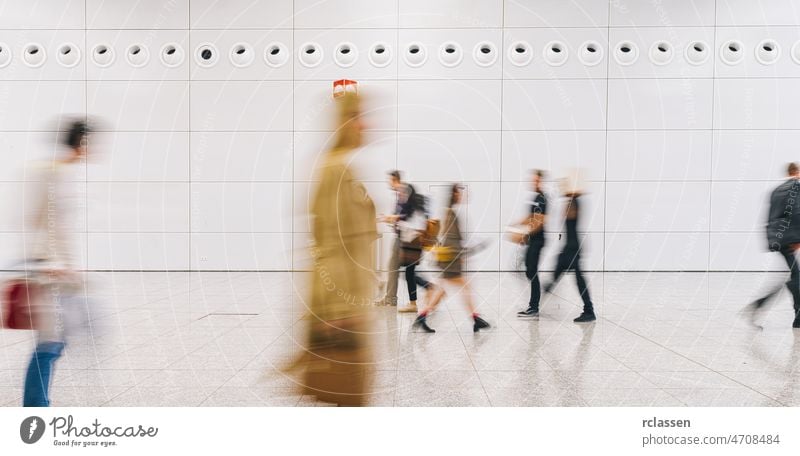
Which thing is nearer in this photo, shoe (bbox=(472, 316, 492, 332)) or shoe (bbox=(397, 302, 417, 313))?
shoe (bbox=(472, 316, 492, 332))

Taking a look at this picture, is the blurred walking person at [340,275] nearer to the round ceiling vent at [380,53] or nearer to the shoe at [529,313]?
the round ceiling vent at [380,53]

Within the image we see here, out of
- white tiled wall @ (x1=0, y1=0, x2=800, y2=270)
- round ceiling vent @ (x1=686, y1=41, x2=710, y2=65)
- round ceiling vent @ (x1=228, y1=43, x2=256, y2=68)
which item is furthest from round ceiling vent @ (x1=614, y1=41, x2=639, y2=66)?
round ceiling vent @ (x1=228, y1=43, x2=256, y2=68)

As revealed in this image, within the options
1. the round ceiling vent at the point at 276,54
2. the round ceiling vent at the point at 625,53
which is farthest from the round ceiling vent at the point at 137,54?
the round ceiling vent at the point at 625,53

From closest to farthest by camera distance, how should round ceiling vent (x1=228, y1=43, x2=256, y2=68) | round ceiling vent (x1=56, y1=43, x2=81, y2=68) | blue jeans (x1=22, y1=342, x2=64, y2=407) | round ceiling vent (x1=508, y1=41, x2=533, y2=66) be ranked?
1. blue jeans (x1=22, y1=342, x2=64, y2=407)
2. round ceiling vent (x1=56, y1=43, x2=81, y2=68)
3. round ceiling vent (x1=508, y1=41, x2=533, y2=66)
4. round ceiling vent (x1=228, y1=43, x2=256, y2=68)

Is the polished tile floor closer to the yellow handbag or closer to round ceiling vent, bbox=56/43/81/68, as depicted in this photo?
the yellow handbag

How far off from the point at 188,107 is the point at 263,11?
144 cm

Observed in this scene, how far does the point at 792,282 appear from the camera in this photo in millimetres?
5066

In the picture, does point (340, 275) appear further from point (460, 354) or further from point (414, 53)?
point (414, 53)

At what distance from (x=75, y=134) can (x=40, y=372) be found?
111 centimetres

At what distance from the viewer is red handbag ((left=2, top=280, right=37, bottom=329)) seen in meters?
2.27

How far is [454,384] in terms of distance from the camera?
3.35 m

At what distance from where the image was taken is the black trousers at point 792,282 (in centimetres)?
482

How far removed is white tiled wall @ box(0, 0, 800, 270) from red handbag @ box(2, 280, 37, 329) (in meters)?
2.30
